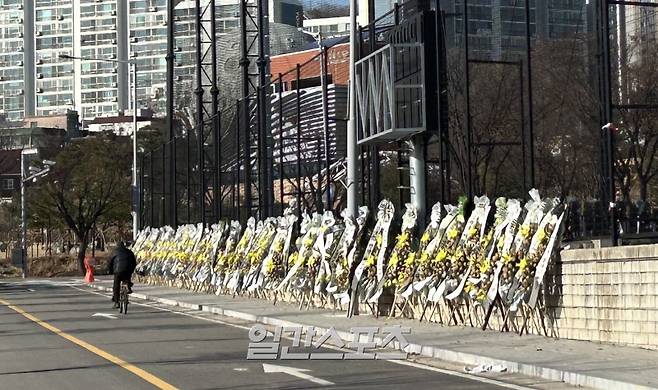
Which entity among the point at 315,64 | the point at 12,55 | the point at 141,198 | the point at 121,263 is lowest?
the point at 121,263

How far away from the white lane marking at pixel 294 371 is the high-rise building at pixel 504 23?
11101mm

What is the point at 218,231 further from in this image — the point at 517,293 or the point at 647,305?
the point at 647,305

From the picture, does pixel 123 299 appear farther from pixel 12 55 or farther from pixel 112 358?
pixel 12 55

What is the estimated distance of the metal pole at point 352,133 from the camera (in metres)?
24.5

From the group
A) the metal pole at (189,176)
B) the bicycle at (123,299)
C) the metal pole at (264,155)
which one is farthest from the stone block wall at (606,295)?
the metal pole at (189,176)

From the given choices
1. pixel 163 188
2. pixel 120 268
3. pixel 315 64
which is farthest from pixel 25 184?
pixel 120 268

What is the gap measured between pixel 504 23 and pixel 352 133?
4.29m

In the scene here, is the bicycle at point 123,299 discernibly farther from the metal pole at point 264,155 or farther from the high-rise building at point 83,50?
the high-rise building at point 83,50

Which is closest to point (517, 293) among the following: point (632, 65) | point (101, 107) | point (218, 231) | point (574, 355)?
point (574, 355)

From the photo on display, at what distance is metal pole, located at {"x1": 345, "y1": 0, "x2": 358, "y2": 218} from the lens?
24.5 m

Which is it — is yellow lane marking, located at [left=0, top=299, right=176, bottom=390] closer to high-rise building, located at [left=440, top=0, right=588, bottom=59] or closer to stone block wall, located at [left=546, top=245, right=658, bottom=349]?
stone block wall, located at [left=546, top=245, right=658, bottom=349]

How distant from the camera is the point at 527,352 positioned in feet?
51.4

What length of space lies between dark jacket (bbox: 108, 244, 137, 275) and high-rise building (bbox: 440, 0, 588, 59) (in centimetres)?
1027

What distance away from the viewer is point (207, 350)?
1795cm
